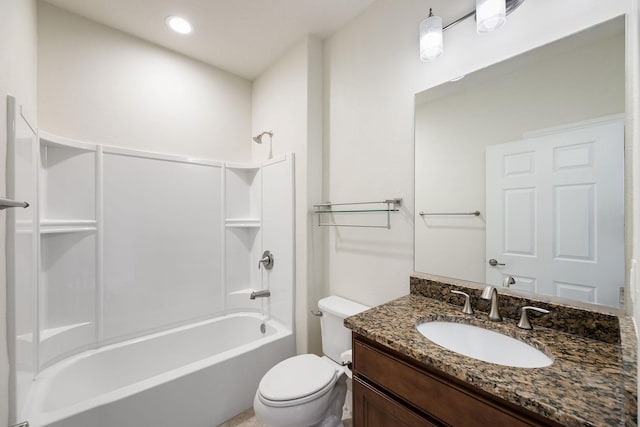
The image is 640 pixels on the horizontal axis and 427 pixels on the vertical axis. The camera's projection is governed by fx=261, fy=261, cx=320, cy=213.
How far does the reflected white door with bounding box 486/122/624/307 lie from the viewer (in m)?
0.91

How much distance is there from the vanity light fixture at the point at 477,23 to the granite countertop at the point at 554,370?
1202 millimetres

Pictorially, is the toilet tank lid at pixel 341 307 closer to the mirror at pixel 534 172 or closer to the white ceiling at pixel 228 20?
the mirror at pixel 534 172

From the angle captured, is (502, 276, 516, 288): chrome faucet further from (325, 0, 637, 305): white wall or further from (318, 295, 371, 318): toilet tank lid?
(318, 295, 371, 318): toilet tank lid

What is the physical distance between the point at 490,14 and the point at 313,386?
6.16 ft

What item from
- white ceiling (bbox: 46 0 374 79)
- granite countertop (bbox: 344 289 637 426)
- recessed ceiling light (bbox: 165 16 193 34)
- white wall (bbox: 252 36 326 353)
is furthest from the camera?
white wall (bbox: 252 36 326 353)

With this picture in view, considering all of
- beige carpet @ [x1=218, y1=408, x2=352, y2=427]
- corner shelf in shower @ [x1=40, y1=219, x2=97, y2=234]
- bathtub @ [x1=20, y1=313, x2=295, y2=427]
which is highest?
Result: corner shelf in shower @ [x1=40, y1=219, x2=97, y2=234]

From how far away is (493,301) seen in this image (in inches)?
43.0

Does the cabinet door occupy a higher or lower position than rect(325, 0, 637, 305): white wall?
lower

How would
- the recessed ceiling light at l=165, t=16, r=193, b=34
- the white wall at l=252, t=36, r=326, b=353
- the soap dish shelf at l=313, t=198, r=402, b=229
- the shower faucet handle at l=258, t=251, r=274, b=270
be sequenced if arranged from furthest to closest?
the shower faucet handle at l=258, t=251, r=274, b=270 < the white wall at l=252, t=36, r=326, b=353 < the recessed ceiling light at l=165, t=16, r=193, b=34 < the soap dish shelf at l=313, t=198, r=402, b=229

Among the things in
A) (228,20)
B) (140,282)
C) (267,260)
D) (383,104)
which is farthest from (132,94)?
(383,104)

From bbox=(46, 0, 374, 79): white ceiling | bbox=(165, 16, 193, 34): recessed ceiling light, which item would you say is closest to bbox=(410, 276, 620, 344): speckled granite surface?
bbox=(46, 0, 374, 79): white ceiling

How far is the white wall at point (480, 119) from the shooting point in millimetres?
945

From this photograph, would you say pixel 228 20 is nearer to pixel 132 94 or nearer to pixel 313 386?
pixel 132 94

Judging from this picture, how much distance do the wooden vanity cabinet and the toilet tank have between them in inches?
21.4
